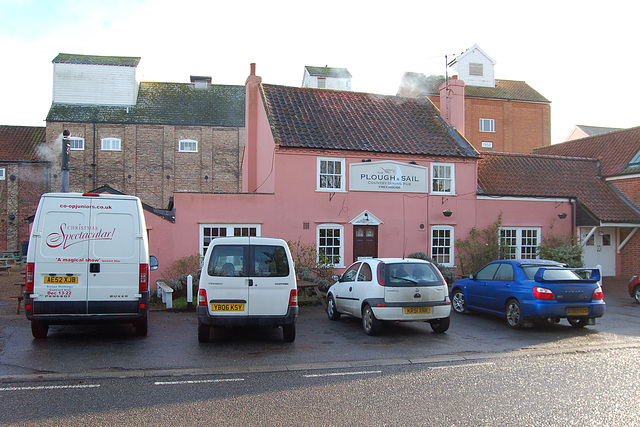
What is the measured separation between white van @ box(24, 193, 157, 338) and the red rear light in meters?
7.88

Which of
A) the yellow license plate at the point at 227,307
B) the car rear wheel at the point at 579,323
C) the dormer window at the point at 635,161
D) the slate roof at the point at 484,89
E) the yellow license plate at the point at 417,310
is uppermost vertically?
the slate roof at the point at 484,89

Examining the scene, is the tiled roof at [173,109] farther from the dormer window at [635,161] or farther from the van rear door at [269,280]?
the van rear door at [269,280]

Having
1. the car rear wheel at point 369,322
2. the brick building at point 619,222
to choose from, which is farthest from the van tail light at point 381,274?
the brick building at point 619,222

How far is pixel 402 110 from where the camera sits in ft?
72.7

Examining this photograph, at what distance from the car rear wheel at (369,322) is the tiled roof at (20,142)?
34378 mm

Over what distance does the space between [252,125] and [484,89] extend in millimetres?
28806

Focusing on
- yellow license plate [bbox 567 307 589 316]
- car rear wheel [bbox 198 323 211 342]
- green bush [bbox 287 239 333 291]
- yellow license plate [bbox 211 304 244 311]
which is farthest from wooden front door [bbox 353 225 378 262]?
yellow license plate [bbox 211 304 244 311]

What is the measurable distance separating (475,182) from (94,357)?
15.7 m

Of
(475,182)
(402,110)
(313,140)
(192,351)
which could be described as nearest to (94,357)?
(192,351)

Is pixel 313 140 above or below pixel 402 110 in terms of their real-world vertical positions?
below

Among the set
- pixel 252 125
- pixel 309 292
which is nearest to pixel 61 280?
pixel 309 292

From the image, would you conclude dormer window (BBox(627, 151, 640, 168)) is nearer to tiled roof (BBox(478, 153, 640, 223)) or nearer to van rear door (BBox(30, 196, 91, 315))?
tiled roof (BBox(478, 153, 640, 223))

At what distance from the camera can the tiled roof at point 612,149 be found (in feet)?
76.9

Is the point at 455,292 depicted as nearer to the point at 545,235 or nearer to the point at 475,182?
the point at 475,182
